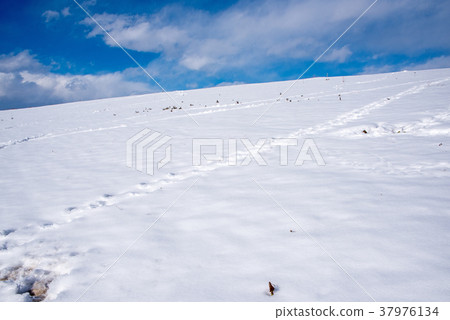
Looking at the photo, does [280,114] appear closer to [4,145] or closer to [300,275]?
[300,275]

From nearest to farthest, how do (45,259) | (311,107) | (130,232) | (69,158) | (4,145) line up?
(45,259) < (130,232) < (69,158) < (4,145) < (311,107)

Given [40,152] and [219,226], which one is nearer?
[219,226]

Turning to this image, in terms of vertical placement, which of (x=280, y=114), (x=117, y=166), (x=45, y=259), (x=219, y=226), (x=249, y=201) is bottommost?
(x=45, y=259)

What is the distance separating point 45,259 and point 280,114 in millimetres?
12245

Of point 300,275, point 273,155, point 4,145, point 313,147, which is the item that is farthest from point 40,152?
point 300,275

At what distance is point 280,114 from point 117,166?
30.4ft

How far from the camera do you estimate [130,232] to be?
4.03 m

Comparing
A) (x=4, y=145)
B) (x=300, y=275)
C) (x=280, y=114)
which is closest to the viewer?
(x=300, y=275)

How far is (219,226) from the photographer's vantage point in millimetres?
4039

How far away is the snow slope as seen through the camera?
2836 mm

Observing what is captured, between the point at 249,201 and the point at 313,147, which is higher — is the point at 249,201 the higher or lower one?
Result: the lower one

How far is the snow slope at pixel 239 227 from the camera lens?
2.84m

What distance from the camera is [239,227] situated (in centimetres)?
396

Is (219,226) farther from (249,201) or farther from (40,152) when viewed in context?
(40,152)
